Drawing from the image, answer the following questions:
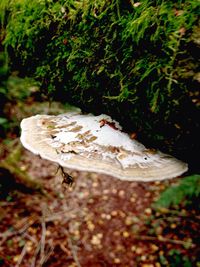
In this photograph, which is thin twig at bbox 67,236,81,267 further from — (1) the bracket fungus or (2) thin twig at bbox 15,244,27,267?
(1) the bracket fungus

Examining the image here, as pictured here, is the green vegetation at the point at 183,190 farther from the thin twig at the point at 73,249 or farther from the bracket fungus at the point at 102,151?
the bracket fungus at the point at 102,151

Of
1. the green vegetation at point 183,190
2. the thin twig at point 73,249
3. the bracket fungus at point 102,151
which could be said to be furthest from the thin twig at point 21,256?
the bracket fungus at point 102,151

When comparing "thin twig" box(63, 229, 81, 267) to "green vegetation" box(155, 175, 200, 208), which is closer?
"green vegetation" box(155, 175, 200, 208)

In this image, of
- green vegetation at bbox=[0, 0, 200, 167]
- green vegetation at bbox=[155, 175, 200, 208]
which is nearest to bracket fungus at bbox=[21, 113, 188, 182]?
green vegetation at bbox=[0, 0, 200, 167]

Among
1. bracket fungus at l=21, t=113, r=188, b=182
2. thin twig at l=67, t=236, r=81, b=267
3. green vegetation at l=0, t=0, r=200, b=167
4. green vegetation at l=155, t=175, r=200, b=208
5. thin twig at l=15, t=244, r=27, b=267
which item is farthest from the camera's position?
thin twig at l=67, t=236, r=81, b=267

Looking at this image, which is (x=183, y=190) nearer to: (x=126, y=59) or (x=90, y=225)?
(x=90, y=225)

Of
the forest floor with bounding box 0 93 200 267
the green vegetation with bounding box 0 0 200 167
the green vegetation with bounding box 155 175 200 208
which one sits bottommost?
the forest floor with bounding box 0 93 200 267
